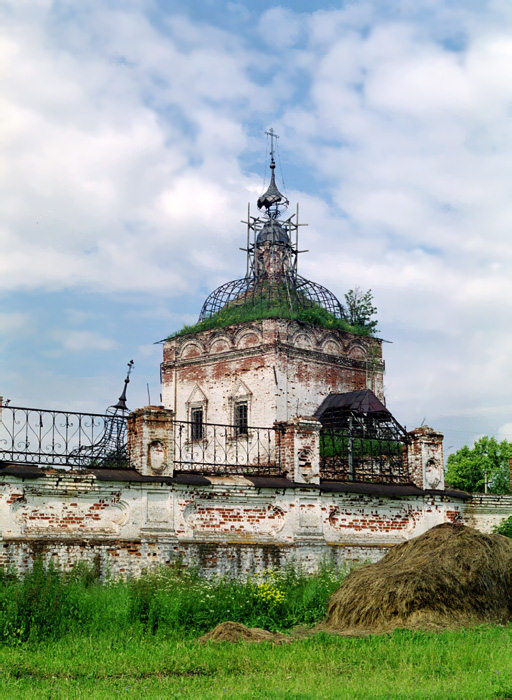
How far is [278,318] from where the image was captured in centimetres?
2605

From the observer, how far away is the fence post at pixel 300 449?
1497cm

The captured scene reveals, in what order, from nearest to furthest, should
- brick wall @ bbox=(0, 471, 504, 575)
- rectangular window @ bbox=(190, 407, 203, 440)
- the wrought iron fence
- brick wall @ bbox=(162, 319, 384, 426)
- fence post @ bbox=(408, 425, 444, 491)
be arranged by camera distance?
brick wall @ bbox=(0, 471, 504, 575)
fence post @ bbox=(408, 425, 444, 491)
the wrought iron fence
brick wall @ bbox=(162, 319, 384, 426)
rectangular window @ bbox=(190, 407, 203, 440)

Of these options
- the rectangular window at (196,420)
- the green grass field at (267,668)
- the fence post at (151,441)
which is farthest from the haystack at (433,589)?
the rectangular window at (196,420)

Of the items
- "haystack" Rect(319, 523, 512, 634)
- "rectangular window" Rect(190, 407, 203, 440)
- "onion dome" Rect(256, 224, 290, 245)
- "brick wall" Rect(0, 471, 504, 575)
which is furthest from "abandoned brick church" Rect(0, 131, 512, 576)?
"onion dome" Rect(256, 224, 290, 245)

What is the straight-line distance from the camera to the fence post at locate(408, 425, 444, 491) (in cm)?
1655

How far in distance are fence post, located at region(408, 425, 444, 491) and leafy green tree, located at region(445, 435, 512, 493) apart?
15.9 meters

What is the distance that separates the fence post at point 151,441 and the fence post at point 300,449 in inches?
87.6

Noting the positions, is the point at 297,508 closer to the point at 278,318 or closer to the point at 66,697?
the point at 66,697

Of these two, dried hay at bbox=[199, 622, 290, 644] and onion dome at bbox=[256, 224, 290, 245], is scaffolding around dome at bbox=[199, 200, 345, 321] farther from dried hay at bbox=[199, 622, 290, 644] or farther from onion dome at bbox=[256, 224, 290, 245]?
dried hay at bbox=[199, 622, 290, 644]

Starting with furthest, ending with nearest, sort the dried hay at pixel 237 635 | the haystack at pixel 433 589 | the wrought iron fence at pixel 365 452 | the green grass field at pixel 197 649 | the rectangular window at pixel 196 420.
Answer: the rectangular window at pixel 196 420 → the wrought iron fence at pixel 365 452 → the haystack at pixel 433 589 → the dried hay at pixel 237 635 → the green grass field at pixel 197 649

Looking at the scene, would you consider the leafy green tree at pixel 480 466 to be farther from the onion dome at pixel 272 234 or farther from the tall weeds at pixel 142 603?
the tall weeds at pixel 142 603

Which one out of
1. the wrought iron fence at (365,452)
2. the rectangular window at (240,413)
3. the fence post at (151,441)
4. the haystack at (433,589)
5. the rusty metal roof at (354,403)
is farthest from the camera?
the rectangular window at (240,413)

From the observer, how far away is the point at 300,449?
1509 centimetres

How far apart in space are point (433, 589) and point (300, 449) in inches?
181
